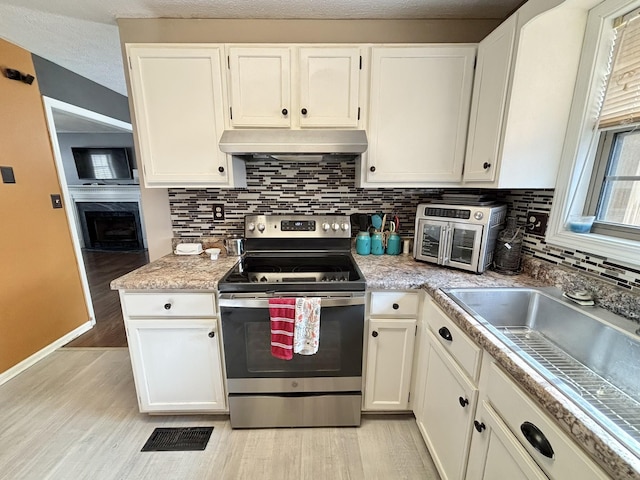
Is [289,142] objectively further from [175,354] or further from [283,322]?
[175,354]

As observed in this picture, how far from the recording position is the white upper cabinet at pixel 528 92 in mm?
1173

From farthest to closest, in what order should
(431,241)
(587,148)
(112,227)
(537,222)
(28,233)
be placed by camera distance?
(112,227) → (28,233) → (431,241) → (537,222) → (587,148)

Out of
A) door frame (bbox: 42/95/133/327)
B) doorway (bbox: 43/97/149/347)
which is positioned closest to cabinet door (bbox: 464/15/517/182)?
door frame (bbox: 42/95/133/327)

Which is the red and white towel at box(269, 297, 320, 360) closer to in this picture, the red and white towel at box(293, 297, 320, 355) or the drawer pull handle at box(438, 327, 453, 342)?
the red and white towel at box(293, 297, 320, 355)

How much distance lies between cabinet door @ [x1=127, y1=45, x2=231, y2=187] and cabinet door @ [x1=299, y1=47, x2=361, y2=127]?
1.59 feet

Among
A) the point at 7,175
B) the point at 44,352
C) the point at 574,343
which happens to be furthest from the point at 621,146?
the point at 44,352

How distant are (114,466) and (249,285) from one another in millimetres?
1164

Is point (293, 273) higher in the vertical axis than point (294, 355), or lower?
higher

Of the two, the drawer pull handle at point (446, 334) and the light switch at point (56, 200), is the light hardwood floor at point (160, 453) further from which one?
the light switch at point (56, 200)

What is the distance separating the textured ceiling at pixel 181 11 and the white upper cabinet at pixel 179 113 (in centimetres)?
25

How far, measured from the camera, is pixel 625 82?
1110mm

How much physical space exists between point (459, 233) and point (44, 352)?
10.6ft

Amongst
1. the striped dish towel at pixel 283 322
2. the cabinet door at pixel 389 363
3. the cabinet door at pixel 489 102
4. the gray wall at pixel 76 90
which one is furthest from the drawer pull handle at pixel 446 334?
the gray wall at pixel 76 90

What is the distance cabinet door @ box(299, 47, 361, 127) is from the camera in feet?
Result: 4.92
